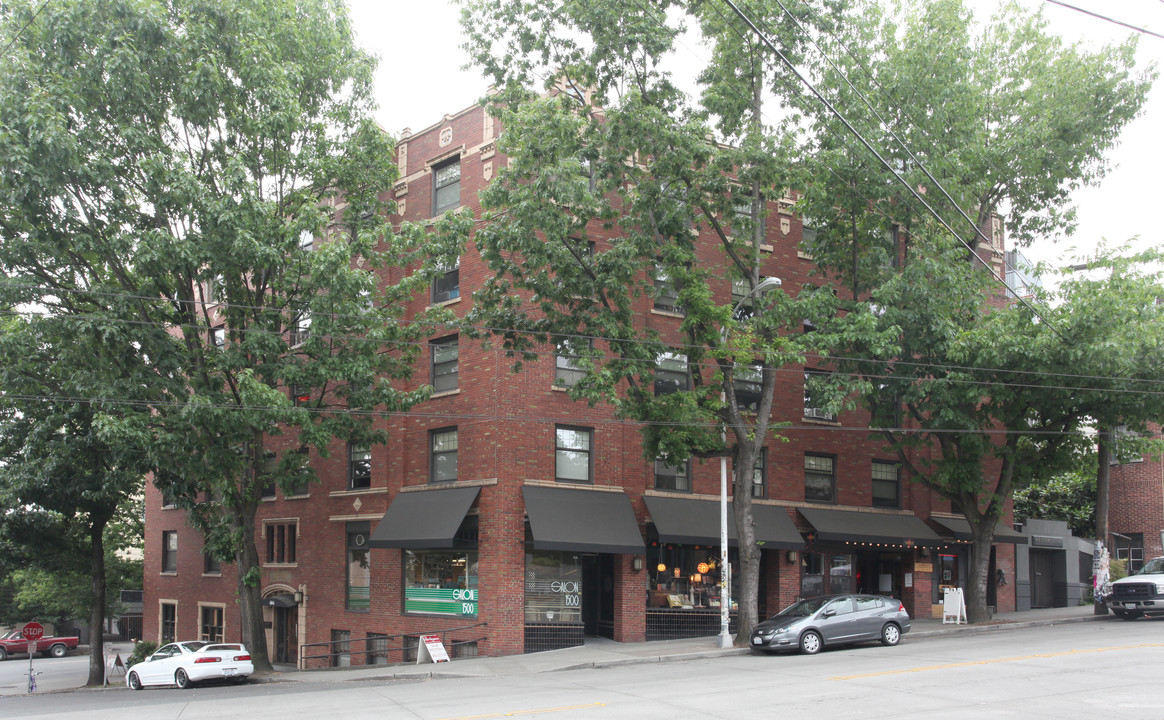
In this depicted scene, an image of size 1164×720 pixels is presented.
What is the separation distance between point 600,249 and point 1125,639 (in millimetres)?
15365

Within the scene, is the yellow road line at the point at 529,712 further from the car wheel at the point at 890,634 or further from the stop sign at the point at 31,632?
the stop sign at the point at 31,632

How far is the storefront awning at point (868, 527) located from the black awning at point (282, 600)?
15.9 metres

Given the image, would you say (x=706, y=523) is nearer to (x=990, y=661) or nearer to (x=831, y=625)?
(x=831, y=625)

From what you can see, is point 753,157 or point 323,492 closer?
point 753,157

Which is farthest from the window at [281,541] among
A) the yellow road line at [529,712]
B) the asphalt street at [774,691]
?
the yellow road line at [529,712]

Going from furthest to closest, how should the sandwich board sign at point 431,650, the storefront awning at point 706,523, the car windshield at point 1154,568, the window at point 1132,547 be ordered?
the window at point 1132,547 < the car windshield at point 1154,568 < the storefront awning at point 706,523 < the sandwich board sign at point 431,650

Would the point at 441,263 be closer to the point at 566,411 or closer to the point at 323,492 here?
the point at 566,411

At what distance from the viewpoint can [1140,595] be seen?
1041 inches

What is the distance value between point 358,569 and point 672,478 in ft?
31.1

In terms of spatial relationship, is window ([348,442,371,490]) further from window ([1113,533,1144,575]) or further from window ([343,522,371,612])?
window ([1113,533,1144,575])

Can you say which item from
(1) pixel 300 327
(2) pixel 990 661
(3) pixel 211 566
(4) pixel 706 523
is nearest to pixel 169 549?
(3) pixel 211 566

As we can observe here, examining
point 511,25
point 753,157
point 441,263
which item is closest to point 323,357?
point 441,263

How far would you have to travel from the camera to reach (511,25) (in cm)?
2222

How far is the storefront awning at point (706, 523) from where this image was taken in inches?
991
